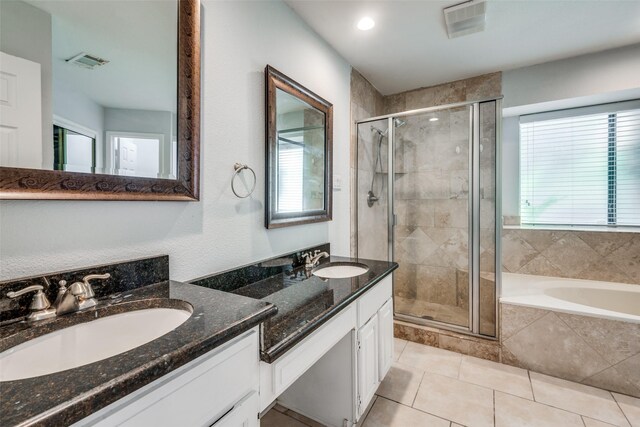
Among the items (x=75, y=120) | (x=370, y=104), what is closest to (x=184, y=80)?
(x=75, y=120)

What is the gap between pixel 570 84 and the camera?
2.44m

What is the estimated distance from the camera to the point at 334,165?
2303 mm

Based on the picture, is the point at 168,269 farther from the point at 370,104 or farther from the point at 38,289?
the point at 370,104

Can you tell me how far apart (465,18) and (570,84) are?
1.30 metres

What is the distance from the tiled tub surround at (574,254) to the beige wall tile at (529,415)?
1420 mm

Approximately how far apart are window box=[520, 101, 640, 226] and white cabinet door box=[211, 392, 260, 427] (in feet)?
10.1

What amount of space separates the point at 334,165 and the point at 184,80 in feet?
4.31

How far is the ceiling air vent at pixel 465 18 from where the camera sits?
1.76 meters

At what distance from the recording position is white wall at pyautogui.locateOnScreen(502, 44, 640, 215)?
89.7 inches

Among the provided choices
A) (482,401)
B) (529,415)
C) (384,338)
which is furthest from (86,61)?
(529,415)

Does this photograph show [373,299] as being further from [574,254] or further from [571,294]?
[574,254]

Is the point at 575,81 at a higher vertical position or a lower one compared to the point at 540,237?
higher

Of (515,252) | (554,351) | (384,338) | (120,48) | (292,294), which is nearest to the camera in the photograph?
(120,48)

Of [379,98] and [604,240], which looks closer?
[604,240]
